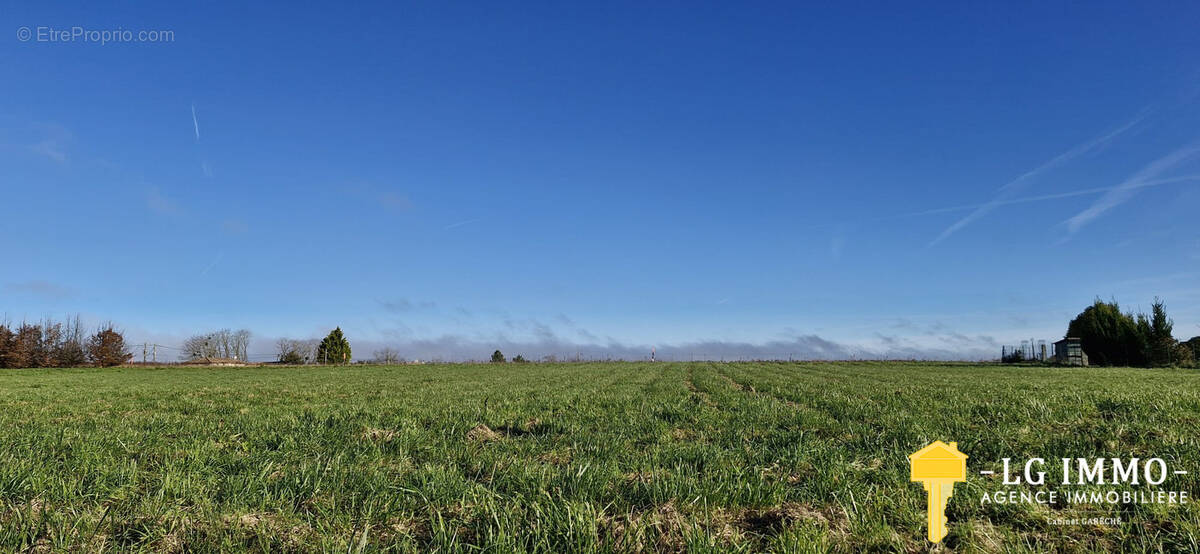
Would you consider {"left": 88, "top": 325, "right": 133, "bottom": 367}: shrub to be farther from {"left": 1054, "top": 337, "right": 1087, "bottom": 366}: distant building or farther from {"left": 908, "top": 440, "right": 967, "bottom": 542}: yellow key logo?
{"left": 1054, "top": 337, "right": 1087, "bottom": 366}: distant building

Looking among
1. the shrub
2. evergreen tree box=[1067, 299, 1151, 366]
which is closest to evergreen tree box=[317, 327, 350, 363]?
the shrub

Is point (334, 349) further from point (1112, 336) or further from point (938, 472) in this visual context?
point (1112, 336)

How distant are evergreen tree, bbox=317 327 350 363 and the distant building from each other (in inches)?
3975

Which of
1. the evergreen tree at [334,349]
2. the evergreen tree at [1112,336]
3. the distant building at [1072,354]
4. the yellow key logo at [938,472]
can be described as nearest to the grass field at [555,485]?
the yellow key logo at [938,472]

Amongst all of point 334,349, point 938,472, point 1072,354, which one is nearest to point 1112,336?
point 1072,354

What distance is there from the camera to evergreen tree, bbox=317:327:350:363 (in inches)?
3551

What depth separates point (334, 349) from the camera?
90438 mm

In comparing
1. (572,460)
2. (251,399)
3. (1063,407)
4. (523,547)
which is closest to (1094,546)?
(523,547)

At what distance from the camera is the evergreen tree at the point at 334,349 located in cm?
9019

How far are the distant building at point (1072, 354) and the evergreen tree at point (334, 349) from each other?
101 metres

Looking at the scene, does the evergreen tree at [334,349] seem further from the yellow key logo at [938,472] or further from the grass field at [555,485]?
the yellow key logo at [938,472]

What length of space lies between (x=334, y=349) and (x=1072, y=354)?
104833 millimetres

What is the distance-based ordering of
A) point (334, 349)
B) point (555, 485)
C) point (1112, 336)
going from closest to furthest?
point (555, 485) → point (1112, 336) → point (334, 349)

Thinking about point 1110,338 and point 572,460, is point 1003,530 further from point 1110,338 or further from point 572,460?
point 1110,338
